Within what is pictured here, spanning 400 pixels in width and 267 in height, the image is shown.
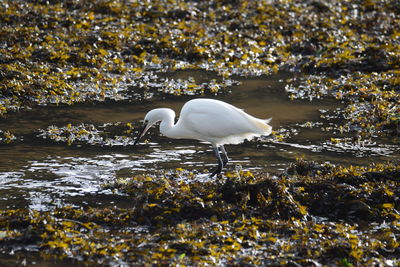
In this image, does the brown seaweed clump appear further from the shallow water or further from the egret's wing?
the egret's wing

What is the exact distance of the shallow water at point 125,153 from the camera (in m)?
6.96

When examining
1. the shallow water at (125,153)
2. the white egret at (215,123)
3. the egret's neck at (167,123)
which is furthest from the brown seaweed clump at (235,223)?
the egret's neck at (167,123)

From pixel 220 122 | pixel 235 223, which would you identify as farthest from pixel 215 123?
pixel 235 223

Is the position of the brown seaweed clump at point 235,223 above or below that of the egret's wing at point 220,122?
below

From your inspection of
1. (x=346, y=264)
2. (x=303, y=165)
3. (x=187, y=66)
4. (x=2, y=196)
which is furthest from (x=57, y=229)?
(x=187, y=66)

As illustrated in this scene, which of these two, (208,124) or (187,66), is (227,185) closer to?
(208,124)

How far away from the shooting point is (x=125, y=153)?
8.34 meters

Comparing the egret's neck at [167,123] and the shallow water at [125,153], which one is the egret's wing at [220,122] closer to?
the egret's neck at [167,123]

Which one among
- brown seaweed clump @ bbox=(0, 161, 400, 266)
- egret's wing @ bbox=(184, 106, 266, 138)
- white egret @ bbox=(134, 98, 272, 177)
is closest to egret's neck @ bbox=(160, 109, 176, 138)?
white egret @ bbox=(134, 98, 272, 177)

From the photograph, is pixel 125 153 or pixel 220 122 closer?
pixel 220 122

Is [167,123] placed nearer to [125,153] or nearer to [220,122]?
[220,122]

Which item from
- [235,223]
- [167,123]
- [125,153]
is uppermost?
[167,123]

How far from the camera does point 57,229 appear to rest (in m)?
5.66

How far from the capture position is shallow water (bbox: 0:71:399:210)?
6.96 m
